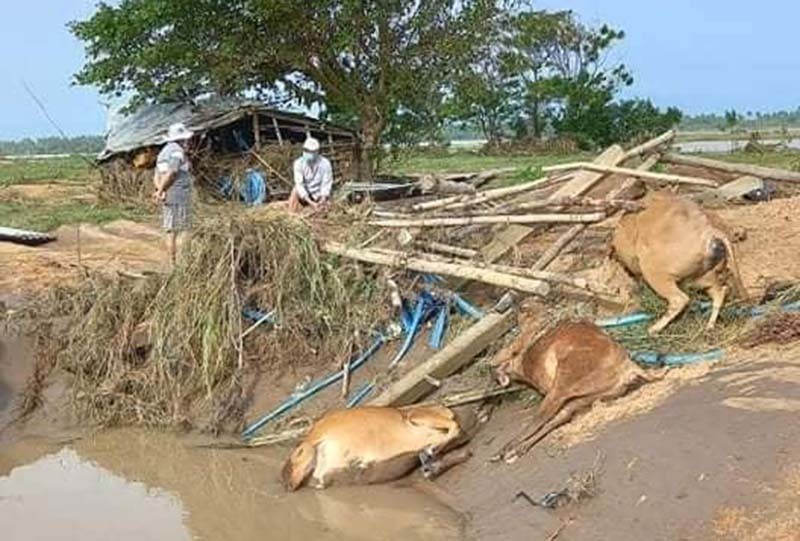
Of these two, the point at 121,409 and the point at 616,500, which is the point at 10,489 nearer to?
the point at 121,409

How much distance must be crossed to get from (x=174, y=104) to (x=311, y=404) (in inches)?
594

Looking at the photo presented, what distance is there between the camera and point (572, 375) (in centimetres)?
666

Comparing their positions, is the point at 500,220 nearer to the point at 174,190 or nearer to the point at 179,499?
the point at 179,499

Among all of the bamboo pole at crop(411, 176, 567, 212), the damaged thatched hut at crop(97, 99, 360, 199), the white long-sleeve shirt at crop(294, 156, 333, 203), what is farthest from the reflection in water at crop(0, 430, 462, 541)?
the damaged thatched hut at crop(97, 99, 360, 199)

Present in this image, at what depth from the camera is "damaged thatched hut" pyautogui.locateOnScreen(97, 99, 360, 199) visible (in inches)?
770

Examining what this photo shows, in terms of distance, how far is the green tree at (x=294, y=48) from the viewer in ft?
63.9

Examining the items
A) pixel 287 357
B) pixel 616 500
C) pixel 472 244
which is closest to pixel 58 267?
pixel 287 357

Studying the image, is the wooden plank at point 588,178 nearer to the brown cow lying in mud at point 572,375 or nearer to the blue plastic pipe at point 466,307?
the blue plastic pipe at point 466,307

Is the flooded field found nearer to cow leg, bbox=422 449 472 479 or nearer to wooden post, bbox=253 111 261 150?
cow leg, bbox=422 449 472 479

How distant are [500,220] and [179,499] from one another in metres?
3.30

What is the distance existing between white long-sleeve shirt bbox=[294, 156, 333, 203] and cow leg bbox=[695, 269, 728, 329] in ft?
16.2

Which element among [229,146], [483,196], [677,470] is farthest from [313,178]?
[229,146]

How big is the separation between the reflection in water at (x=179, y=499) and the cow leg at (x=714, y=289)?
2.32 metres

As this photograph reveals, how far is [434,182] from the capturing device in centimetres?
1664
